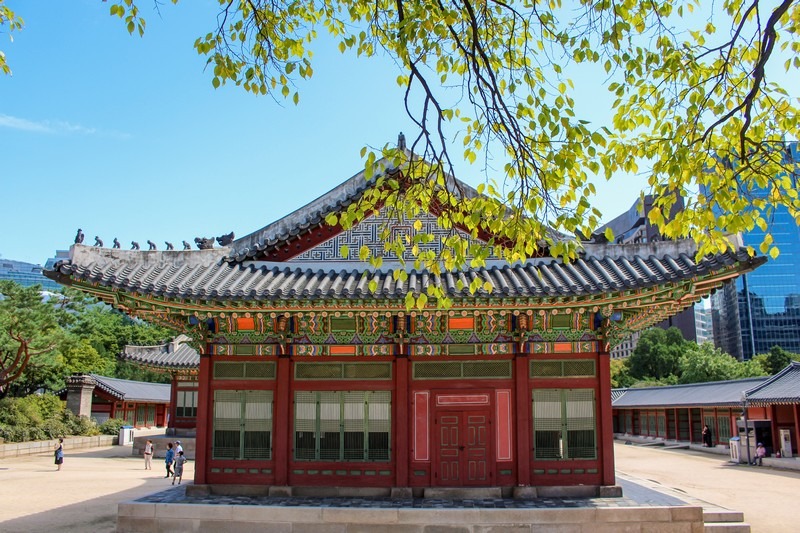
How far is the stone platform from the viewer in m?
12.8

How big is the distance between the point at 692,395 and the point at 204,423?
38641 millimetres

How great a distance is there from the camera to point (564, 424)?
569 inches

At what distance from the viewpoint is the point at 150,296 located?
13180mm

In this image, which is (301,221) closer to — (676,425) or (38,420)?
(38,420)

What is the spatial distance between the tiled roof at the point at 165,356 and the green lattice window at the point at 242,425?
75.5 ft

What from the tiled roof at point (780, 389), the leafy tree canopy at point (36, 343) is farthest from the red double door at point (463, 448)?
the leafy tree canopy at point (36, 343)

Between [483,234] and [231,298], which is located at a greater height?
[483,234]

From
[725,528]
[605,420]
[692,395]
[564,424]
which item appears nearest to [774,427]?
[692,395]

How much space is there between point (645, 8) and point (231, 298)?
30.7 feet

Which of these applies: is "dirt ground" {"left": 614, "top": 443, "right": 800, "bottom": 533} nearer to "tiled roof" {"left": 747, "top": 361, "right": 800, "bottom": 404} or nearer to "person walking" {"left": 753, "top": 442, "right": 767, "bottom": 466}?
"person walking" {"left": 753, "top": 442, "right": 767, "bottom": 466}

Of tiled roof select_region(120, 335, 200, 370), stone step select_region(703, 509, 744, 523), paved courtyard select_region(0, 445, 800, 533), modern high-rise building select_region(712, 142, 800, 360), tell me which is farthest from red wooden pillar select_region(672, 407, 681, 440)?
modern high-rise building select_region(712, 142, 800, 360)

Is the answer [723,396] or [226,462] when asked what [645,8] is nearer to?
[226,462]

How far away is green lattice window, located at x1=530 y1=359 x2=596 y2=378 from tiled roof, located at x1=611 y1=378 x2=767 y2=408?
24.2 meters

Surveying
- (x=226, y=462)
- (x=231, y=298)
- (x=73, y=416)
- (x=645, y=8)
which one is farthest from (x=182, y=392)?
(x=645, y=8)
